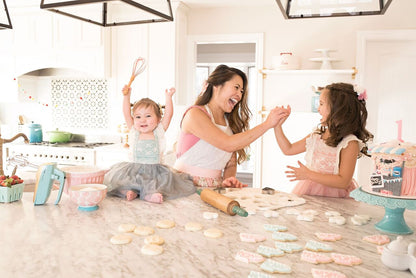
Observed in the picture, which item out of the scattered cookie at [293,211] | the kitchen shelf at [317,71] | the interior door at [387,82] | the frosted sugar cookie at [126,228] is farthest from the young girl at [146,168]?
the interior door at [387,82]

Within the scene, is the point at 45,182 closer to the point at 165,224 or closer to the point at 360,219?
the point at 165,224

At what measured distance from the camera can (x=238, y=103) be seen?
2049 millimetres

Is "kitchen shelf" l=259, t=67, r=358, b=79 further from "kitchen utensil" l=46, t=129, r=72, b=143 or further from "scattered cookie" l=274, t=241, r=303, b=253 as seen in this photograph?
"scattered cookie" l=274, t=241, r=303, b=253

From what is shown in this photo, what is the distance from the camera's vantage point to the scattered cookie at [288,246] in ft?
3.32

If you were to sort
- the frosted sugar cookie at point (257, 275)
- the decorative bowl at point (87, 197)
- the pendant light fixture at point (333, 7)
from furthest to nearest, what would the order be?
the decorative bowl at point (87, 197), the pendant light fixture at point (333, 7), the frosted sugar cookie at point (257, 275)

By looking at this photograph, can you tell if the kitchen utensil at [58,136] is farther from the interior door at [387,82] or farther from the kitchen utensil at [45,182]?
the interior door at [387,82]

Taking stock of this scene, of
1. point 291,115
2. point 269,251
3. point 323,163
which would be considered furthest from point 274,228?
point 291,115

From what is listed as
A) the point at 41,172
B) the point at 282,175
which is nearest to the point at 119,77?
the point at 282,175

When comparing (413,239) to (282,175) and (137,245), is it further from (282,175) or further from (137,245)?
(282,175)

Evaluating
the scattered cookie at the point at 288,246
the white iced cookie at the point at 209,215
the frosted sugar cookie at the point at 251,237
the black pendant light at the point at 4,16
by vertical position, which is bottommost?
the scattered cookie at the point at 288,246

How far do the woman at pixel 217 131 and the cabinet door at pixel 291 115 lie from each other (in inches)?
79.0

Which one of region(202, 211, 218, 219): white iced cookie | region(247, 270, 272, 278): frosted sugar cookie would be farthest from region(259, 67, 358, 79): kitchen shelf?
region(247, 270, 272, 278): frosted sugar cookie

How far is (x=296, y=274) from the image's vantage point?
2.90 feet

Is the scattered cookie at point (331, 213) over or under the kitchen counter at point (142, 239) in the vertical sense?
over
